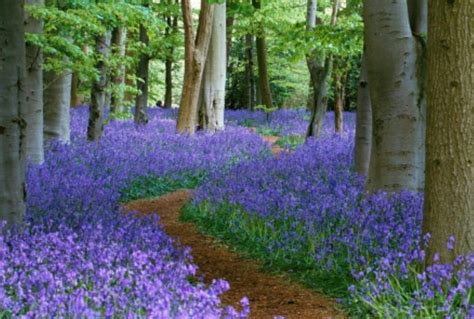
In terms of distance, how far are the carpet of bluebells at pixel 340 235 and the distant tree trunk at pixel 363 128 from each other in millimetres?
243

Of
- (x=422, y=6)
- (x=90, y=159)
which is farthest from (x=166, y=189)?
(x=422, y=6)

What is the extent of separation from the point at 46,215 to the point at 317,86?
34.6ft

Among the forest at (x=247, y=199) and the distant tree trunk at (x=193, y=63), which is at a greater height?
the distant tree trunk at (x=193, y=63)

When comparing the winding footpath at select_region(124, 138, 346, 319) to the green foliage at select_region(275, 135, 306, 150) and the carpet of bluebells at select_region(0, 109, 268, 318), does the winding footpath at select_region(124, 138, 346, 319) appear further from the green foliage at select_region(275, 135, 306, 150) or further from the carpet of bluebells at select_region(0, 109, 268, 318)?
the green foliage at select_region(275, 135, 306, 150)

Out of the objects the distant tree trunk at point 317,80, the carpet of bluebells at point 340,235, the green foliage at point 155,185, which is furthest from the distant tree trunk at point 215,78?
the carpet of bluebells at point 340,235

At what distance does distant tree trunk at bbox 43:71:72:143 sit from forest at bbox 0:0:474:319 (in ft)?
0.09

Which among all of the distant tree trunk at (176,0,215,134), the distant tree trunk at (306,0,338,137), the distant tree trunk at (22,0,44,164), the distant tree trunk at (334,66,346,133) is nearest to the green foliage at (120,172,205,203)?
the distant tree trunk at (22,0,44,164)

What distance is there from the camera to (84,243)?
16.3 ft

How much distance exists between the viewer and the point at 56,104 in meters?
11.6

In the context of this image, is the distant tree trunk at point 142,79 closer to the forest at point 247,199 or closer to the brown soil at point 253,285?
Answer: the forest at point 247,199

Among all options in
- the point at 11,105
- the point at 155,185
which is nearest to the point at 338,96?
the point at 155,185

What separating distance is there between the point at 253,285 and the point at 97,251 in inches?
66.7

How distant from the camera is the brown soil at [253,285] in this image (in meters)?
5.04

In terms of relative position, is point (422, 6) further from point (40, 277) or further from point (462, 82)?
point (40, 277)
